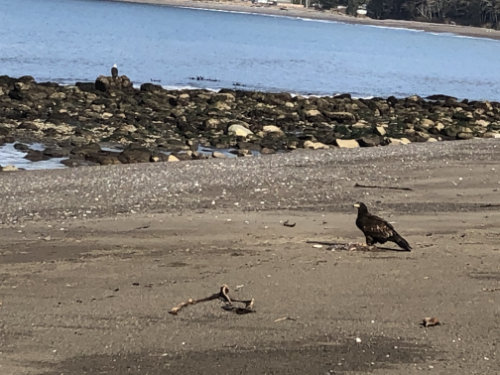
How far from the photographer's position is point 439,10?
14062 cm

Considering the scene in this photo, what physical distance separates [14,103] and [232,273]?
17661 millimetres

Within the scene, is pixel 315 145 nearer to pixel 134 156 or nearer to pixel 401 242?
pixel 134 156

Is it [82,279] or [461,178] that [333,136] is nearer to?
[461,178]

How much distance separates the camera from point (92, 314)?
6199mm

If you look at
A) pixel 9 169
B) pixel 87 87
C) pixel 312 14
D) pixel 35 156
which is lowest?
pixel 312 14

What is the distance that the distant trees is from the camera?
132 metres

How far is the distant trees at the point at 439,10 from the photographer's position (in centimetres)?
13188

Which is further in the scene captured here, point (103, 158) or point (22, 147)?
point (22, 147)

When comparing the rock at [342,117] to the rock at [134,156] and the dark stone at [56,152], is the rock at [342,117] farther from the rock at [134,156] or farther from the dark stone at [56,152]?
the dark stone at [56,152]

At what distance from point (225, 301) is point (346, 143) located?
13.0m

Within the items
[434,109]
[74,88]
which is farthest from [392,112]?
[74,88]

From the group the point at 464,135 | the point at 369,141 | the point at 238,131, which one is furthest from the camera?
the point at 464,135

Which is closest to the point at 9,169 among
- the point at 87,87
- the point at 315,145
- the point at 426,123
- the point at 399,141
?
the point at 315,145

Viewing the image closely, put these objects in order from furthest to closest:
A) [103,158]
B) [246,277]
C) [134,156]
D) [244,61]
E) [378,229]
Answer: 1. [244,61]
2. [134,156]
3. [103,158]
4. [378,229]
5. [246,277]
